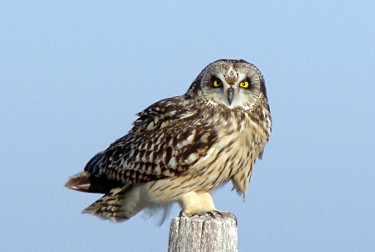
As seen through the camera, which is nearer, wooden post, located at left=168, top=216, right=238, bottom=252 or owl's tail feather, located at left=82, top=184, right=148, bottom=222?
wooden post, located at left=168, top=216, right=238, bottom=252

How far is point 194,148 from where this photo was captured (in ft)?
19.4

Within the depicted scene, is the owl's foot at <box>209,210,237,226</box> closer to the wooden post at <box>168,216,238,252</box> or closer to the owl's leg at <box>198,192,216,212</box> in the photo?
the owl's leg at <box>198,192,216,212</box>

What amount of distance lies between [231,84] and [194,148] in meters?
0.67

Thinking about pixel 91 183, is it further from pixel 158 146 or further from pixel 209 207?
pixel 209 207

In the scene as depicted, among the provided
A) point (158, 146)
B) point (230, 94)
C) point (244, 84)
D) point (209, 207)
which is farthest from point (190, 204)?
point (244, 84)

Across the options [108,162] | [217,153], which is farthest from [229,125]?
[108,162]

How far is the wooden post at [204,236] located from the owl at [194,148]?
0.95 meters

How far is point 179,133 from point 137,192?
80 centimetres

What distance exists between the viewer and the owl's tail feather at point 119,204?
253 inches

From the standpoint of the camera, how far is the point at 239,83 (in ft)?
19.4

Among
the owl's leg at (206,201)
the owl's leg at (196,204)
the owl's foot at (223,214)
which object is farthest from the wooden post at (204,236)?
the owl's leg at (206,201)

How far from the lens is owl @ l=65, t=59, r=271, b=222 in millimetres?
5941

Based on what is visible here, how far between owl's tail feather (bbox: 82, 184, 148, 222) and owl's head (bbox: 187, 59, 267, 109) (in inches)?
45.6

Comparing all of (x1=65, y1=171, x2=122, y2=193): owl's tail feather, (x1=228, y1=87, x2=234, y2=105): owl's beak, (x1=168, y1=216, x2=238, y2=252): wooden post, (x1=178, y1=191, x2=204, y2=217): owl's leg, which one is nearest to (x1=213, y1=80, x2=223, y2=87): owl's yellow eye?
(x1=228, y1=87, x2=234, y2=105): owl's beak
